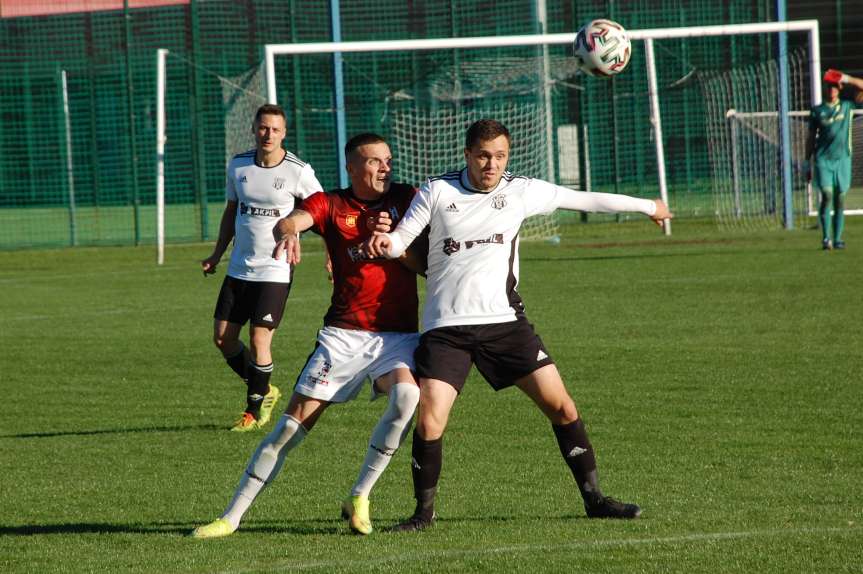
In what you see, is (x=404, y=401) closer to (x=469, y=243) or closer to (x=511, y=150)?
(x=469, y=243)

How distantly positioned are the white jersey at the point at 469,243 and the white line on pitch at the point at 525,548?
1.07 m

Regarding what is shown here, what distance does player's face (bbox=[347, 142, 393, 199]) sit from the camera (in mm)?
6156

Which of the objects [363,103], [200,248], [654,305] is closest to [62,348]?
[654,305]

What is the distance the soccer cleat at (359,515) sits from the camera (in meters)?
5.96

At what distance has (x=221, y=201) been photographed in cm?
3241

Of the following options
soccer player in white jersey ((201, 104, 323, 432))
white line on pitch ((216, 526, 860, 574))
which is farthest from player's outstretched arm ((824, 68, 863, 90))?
white line on pitch ((216, 526, 860, 574))

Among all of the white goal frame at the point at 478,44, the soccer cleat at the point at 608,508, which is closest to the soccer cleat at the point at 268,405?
the soccer cleat at the point at 608,508

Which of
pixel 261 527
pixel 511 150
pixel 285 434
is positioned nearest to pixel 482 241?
pixel 285 434

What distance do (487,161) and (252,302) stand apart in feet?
11.6

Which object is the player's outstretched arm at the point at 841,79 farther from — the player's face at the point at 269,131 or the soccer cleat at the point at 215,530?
the soccer cleat at the point at 215,530

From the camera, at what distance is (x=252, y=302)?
927 centimetres

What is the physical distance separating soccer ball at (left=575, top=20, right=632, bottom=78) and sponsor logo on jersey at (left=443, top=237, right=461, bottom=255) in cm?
612

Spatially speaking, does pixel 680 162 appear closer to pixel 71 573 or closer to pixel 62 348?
pixel 62 348

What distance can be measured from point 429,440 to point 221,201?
26.9m
